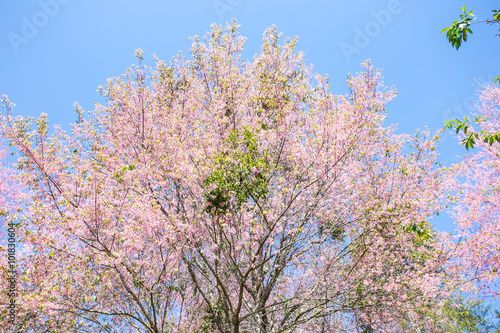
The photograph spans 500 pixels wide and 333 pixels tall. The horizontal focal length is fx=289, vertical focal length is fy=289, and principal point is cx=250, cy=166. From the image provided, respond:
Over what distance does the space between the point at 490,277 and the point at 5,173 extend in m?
19.6

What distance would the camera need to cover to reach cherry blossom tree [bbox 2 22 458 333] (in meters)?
6.86

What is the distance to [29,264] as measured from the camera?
7695 mm

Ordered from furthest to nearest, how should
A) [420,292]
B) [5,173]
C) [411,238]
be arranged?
[5,173] → [411,238] → [420,292]

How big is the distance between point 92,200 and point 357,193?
7709 millimetres

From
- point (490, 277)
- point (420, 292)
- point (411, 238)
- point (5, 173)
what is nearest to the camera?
point (420, 292)

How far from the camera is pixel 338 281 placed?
350 inches

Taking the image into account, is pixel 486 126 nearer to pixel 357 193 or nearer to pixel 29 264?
pixel 357 193

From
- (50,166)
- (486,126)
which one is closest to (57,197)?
(50,166)

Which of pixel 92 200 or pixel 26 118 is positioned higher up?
pixel 26 118

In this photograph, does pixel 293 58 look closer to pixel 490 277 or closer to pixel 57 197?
pixel 57 197

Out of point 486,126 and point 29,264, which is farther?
point 486,126

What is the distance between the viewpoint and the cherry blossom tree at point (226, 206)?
6.86m

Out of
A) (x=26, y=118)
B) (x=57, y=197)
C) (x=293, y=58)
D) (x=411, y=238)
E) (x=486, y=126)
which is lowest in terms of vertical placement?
(x=411, y=238)

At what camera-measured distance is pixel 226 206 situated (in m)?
6.49
